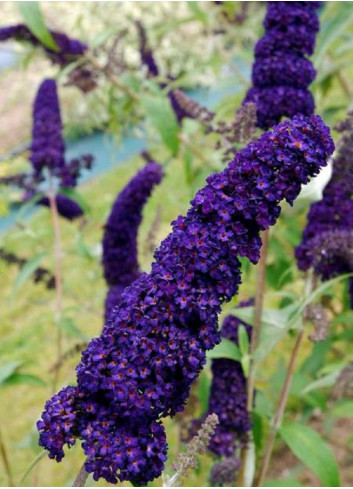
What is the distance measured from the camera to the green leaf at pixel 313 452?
147 cm

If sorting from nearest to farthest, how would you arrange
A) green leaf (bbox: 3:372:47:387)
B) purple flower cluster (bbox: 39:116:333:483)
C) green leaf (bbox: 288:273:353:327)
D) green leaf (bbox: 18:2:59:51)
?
1. purple flower cluster (bbox: 39:116:333:483)
2. green leaf (bbox: 288:273:353:327)
3. green leaf (bbox: 3:372:47:387)
4. green leaf (bbox: 18:2:59:51)

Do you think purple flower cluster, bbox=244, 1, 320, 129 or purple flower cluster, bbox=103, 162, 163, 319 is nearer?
purple flower cluster, bbox=244, 1, 320, 129

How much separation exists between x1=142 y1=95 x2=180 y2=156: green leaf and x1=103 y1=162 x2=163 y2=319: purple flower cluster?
39cm

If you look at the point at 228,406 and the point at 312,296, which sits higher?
the point at 312,296

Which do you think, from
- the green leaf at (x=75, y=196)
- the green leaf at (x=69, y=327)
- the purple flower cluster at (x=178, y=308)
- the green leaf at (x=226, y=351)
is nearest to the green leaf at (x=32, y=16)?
the green leaf at (x=75, y=196)

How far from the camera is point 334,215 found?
147 cm

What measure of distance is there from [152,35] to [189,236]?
2721 millimetres

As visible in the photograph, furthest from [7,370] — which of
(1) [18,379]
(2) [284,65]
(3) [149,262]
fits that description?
(2) [284,65]

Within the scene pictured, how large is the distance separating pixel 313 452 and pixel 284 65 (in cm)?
86

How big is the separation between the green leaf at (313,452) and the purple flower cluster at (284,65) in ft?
2.32

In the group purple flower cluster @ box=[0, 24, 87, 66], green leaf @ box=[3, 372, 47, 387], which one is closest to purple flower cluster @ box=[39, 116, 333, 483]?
green leaf @ box=[3, 372, 47, 387]

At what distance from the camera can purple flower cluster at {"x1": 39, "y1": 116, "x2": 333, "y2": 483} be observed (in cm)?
88

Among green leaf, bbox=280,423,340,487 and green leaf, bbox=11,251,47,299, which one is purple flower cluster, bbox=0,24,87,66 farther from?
green leaf, bbox=280,423,340,487

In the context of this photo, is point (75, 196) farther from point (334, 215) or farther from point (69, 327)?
point (334, 215)
